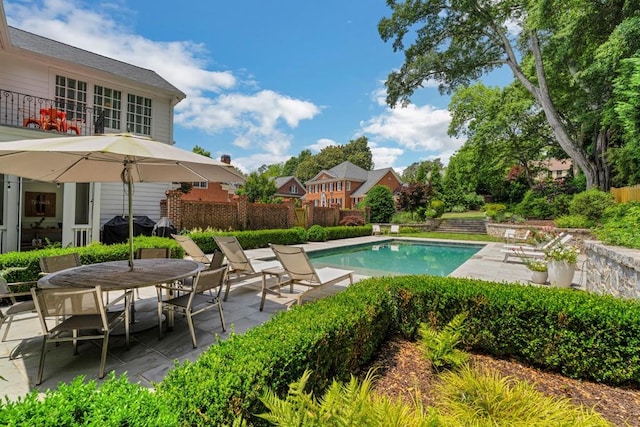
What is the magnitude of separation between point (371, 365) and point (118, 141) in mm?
3587

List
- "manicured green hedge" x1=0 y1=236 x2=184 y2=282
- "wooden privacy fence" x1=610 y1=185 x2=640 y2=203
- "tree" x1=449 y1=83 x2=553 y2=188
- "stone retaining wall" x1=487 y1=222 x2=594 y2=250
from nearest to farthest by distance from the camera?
"manicured green hedge" x1=0 y1=236 x2=184 y2=282 < "wooden privacy fence" x1=610 y1=185 x2=640 y2=203 < "stone retaining wall" x1=487 y1=222 x2=594 y2=250 < "tree" x1=449 y1=83 x2=553 y2=188

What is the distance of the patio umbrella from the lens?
2998 millimetres

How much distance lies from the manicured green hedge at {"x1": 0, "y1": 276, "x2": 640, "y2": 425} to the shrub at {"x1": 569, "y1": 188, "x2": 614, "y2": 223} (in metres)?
14.2

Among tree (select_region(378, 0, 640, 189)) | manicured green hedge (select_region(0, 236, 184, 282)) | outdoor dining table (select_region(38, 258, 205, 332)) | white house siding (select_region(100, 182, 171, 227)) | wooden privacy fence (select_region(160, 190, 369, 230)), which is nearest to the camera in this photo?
outdoor dining table (select_region(38, 258, 205, 332))

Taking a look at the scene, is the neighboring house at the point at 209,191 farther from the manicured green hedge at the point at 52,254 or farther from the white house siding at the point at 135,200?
the manicured green hedge at the point at 52,254

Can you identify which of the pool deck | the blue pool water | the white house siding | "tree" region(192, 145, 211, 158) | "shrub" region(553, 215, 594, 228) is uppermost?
"tree" region(192, 145, 211, 158)

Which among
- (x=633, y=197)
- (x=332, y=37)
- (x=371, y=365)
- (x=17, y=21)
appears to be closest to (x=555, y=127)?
(x=633, y=197)

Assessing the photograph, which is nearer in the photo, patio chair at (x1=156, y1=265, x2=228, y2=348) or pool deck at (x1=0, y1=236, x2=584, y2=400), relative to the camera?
pool deck at (x1=0, y1=236, x2=584, y2=400)

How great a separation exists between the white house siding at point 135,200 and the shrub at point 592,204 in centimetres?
1866

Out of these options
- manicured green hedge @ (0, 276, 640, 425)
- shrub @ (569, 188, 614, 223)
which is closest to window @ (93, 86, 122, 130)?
manicured green hedge @ (0, 276, 640, 425)

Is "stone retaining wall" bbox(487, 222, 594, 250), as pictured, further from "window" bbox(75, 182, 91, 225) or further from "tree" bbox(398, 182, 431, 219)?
"window" bbox(75, 182, 91, 225)

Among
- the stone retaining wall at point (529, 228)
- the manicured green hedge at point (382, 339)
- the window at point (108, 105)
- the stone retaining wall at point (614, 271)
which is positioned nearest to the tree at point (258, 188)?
the window at point (108, 105)

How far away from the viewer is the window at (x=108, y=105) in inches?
420

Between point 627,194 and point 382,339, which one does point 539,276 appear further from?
point 627,194
